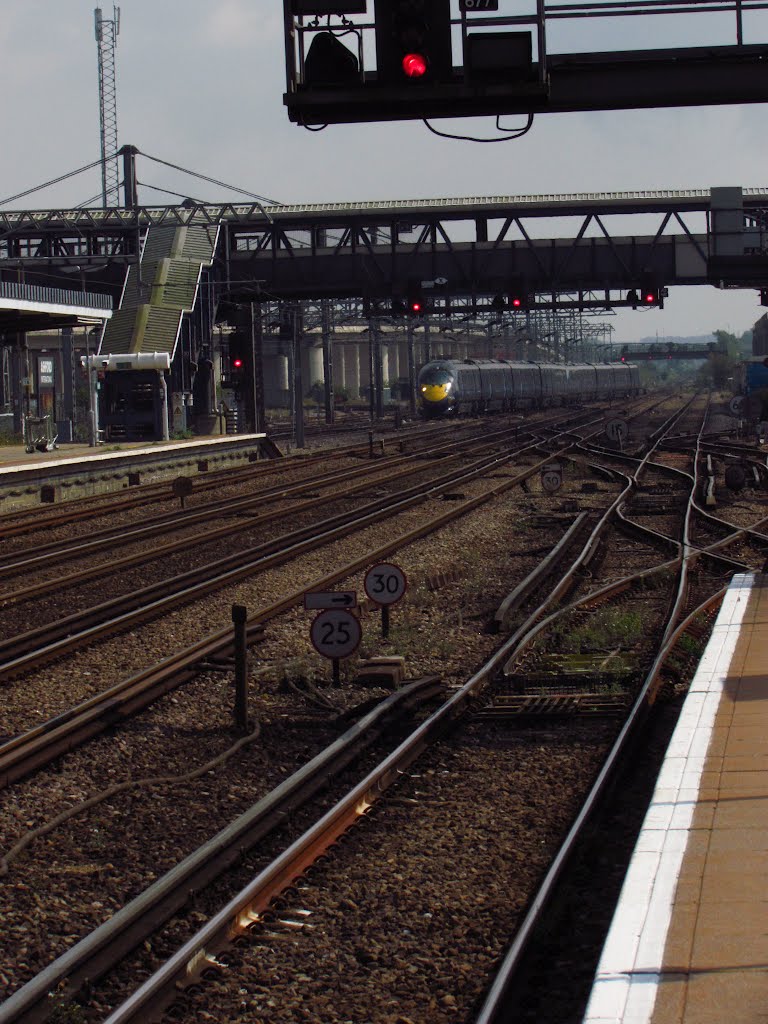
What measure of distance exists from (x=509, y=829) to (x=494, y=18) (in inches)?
261

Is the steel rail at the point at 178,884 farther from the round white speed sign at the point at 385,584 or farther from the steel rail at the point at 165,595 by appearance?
the steel rail at the point at 165,595

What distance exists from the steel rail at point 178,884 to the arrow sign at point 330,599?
53.7 inches

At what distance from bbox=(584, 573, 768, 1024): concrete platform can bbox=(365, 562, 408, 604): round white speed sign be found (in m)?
4.14

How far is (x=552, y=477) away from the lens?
25922mm

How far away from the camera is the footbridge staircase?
154ft

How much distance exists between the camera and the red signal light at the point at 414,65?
33.6 feet

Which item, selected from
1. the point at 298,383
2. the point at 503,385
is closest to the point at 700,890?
the point at 298,383

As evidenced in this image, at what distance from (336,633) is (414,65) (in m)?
4.44

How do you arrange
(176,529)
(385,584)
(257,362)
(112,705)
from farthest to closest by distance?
(257,362)
(176,529)
(385,584)
(112,705)

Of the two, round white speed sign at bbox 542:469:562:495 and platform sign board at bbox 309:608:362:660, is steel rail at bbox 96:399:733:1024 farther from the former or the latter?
round white speed sign at bbox 542:469:562:495

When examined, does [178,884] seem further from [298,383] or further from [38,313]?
[298,383]

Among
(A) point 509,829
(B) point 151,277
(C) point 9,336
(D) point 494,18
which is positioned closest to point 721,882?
(A) point 509,829

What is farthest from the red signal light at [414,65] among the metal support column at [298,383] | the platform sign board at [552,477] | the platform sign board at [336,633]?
the metal support column at [298,383]

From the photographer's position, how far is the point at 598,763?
8195 mm
